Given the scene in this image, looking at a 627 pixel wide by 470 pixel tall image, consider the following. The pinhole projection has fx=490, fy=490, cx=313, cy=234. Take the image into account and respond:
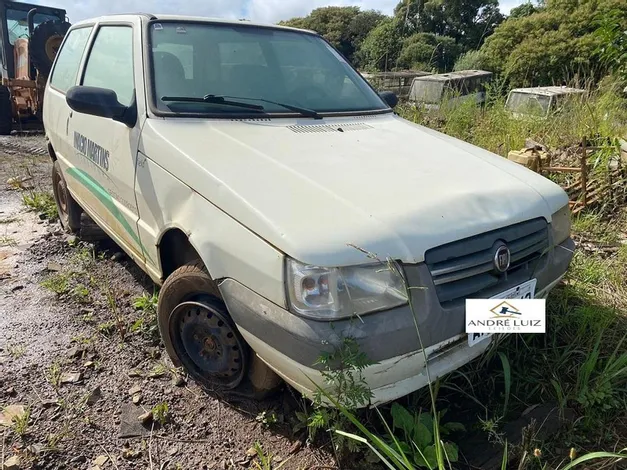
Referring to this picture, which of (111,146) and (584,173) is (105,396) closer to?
(111,146)

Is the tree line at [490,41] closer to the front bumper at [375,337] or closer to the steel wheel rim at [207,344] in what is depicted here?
the steel wheel rim at [207,344]

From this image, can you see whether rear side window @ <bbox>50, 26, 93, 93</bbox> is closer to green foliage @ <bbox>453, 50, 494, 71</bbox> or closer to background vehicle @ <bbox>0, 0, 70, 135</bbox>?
background vehicle @ <bbox>0, 0, 70, 135</bbox>

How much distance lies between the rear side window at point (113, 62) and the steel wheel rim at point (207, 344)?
1.31m

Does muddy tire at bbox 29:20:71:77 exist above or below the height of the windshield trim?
above

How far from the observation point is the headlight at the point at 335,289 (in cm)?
169

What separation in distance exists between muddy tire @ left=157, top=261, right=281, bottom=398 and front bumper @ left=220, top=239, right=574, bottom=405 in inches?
8.9

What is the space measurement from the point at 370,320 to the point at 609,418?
135 centimetres

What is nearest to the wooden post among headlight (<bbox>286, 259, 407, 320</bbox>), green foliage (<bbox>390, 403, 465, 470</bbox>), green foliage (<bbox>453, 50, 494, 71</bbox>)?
green foliage (<bbox>390, 403, 465, 470</bbox>)

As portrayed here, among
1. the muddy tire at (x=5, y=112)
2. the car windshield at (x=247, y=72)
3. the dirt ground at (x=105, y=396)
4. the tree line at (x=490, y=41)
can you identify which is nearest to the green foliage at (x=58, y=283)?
the dirt ground at (x=105, y=396)

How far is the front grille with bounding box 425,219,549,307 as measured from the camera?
5.94 feet

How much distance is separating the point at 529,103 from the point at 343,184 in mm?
5246

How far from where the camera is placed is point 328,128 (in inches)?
108

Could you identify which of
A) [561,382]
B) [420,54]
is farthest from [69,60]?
[420,54]

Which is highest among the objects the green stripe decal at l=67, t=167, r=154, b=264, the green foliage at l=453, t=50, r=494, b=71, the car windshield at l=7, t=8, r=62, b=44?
the car windshield at l=7, t=8, r=62, b=44
